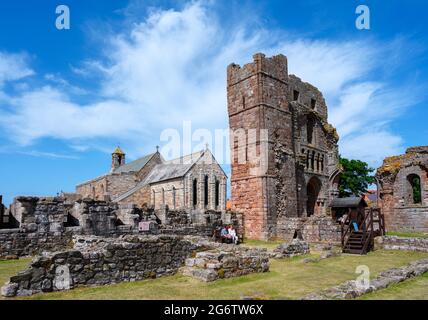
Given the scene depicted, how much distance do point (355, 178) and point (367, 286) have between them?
120 ft

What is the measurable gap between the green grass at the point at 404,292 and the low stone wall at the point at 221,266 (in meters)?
3.15

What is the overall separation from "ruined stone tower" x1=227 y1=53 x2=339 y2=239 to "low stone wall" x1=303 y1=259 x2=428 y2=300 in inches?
472

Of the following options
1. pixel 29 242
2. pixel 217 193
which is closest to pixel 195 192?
pixel 217 193

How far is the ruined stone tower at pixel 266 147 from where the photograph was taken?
2175 cm

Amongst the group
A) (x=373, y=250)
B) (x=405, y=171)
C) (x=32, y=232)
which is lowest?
(x=373, y=250)

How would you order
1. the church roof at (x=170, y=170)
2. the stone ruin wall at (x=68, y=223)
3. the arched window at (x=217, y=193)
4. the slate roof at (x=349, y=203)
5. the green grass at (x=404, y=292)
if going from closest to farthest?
the green grass at (x=404, y=292), the stone ruin wall at (x=68, y=223), the slate roof at (x=349, y=203), the church roof at (x=170, y=170), the arched window at (x=217, y=193)

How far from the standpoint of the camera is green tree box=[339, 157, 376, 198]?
136 feet

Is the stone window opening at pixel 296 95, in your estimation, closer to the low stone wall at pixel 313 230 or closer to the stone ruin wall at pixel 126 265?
the low stone wall at pixel 313 230

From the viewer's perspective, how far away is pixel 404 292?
24.5 ft

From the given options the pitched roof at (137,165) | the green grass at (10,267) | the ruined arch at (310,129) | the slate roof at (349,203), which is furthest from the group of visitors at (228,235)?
the pitched roof at (137,165)
